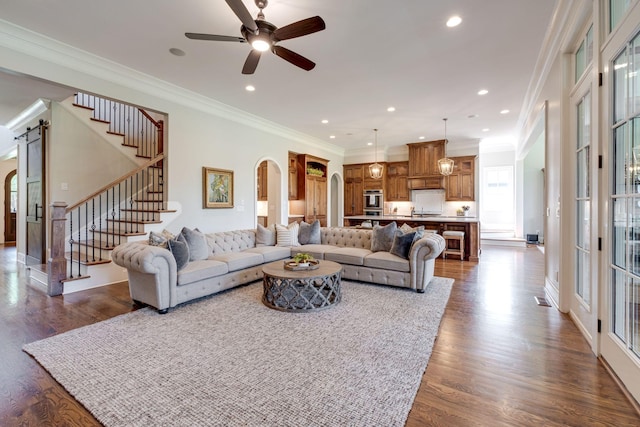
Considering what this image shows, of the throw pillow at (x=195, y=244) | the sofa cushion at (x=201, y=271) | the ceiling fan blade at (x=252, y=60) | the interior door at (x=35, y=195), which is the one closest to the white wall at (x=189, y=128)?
the throw pillow at (x=195, y=244)

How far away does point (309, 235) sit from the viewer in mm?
5633

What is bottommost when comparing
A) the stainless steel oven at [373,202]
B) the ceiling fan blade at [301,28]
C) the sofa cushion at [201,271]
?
the sofa cushion at [201,271]

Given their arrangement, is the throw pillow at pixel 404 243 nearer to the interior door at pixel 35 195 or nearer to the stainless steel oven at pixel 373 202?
the stainless steel oven at pixel 373 202

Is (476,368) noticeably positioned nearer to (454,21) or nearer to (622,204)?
(622,204)

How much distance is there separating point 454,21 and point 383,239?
3.04 metres

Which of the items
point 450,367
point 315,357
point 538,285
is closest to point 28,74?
point 315,357

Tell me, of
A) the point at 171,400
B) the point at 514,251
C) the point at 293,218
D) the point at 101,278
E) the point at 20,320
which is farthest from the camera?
the point at 293,218

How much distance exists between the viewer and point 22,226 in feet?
19.7

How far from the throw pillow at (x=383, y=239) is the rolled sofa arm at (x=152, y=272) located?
9.87 feet

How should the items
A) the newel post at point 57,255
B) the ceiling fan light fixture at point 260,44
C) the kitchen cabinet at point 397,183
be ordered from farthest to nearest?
the kitchen cabinet at point 397,183
the newel post at point 57,255
the ceiling fan light fixture at point 260,44

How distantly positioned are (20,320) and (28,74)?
114 inches

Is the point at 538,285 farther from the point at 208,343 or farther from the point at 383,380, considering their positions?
the point at 208,343

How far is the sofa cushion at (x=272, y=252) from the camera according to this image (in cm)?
486

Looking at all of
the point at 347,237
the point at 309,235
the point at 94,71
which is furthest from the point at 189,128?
the point at 347,237
